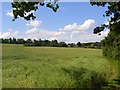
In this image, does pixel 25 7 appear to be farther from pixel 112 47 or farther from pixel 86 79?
pixel 112 47

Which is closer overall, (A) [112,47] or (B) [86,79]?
(B) [86,79]

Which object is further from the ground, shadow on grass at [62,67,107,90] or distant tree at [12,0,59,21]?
distant tree at [12,0,59,21]

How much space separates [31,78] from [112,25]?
15267 millimetres

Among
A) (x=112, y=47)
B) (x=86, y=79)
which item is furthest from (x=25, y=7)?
(x=112, y=47)

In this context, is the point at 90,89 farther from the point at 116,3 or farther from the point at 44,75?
the point at 116,3

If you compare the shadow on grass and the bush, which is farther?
the bush

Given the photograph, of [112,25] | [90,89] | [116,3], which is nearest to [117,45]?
[112,25]

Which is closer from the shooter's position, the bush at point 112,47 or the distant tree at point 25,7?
the distant tree at point 25,7

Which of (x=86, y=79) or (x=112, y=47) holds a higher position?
(x=112, y=47)

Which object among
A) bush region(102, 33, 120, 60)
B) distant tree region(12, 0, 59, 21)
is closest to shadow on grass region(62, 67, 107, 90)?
distant tree region(12, 0, 59, 21)

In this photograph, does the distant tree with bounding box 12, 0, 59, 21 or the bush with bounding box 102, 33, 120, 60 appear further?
the bush with bounding box 102, 33, 120, 60

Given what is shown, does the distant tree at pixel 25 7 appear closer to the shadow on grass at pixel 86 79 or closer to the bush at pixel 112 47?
the shadow on grass at pixel 86 79

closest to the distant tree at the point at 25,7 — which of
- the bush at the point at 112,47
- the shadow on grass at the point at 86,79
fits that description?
the shadow on grass at the point at 86,79

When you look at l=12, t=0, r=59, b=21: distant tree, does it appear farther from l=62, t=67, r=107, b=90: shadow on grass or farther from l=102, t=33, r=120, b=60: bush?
l=102, t=33, r=120, b=60: bush
